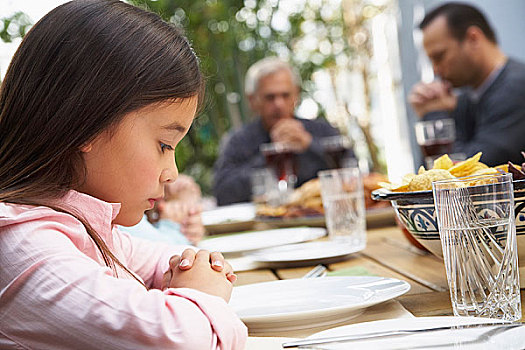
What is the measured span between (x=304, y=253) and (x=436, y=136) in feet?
3.30

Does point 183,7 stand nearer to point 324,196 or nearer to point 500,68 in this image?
point 500,68

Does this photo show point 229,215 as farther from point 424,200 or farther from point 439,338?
point 439,338

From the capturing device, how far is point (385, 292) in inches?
37.5

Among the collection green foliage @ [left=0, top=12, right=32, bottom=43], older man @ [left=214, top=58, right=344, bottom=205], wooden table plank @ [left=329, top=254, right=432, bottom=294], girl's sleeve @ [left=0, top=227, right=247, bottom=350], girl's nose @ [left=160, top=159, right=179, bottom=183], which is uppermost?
green foliage @ [left=0, top=12, right=32, bottom=43]

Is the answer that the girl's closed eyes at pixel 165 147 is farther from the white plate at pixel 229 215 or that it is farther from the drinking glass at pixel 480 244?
the white plate at pixel 229 215

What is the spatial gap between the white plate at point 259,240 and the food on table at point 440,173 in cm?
63

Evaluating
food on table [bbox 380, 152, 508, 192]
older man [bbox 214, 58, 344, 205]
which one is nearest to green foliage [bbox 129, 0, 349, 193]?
older man [bbox 214, 58, 344, 205]

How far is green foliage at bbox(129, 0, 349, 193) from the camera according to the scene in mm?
5793

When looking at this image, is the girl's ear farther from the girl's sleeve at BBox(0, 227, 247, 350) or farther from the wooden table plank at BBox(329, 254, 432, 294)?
the wooden table plank at BBox(329, 254, 432, 294)

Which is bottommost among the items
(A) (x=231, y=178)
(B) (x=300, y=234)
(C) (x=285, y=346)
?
(A) (x=231, y=178)

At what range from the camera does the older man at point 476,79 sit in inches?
144

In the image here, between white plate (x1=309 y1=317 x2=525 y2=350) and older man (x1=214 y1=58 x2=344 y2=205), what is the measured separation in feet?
11.3

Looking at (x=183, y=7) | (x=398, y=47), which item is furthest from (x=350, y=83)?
(x=183, y=7)

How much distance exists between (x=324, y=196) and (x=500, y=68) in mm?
2536
